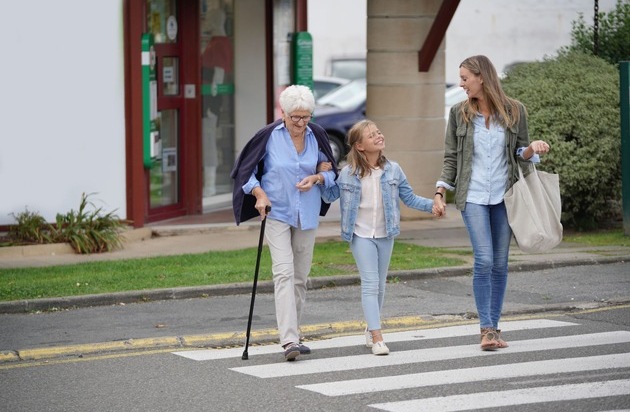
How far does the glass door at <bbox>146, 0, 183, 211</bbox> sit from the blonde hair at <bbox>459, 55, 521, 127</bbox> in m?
7.19

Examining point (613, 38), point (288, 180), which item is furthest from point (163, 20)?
point (288, 180)

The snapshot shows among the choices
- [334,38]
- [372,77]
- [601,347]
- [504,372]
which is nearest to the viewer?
[504,372]

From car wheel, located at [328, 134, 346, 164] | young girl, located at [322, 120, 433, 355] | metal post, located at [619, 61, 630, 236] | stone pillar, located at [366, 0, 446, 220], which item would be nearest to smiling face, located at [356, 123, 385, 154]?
young girl, located at [322, 120, 433, 355]

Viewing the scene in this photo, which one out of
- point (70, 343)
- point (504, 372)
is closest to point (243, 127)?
point (70, 343)

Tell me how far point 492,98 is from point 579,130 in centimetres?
617

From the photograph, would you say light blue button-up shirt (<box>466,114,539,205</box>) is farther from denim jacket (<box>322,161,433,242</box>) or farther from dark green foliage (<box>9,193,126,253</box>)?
dark green foliage (<box>9,193,126,253</box>)

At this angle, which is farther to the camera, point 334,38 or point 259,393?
point 334,38

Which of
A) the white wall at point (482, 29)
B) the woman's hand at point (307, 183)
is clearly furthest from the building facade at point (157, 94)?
the white wall at point (482, 29)

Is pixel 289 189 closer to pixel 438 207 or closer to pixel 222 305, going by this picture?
pixel 438 207

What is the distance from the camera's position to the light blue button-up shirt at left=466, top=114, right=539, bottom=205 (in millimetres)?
9000

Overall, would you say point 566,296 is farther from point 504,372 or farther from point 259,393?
point 259,393

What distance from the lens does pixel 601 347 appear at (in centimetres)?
929

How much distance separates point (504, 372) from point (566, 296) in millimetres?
3115

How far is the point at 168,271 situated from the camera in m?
12.5
